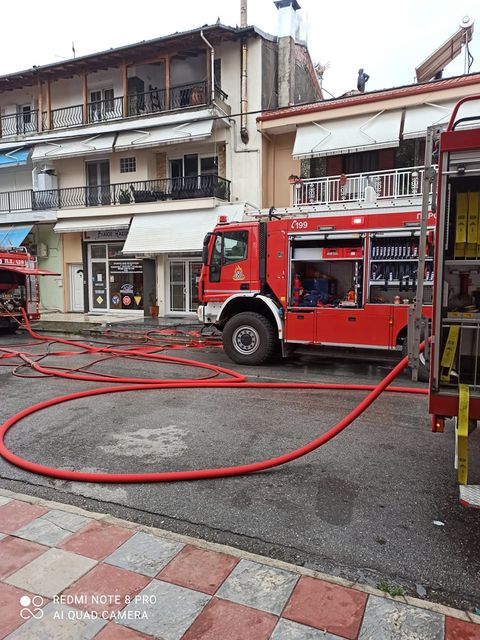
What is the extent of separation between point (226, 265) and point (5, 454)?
5718 mm

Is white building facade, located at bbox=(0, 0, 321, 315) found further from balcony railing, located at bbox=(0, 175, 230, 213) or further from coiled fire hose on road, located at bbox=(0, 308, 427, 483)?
coiled fire hose on road, located at bbox=(0, 308, 427, 483)

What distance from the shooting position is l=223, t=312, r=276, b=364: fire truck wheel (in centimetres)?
872

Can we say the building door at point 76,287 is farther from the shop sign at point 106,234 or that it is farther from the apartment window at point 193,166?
the apartment window at point 193,166

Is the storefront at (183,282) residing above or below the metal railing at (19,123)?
below

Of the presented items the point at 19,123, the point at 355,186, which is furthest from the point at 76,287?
the point at 355,186

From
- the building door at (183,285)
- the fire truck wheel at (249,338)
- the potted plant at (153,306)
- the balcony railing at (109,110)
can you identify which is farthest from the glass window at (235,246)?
the balcony railing at (109,110)

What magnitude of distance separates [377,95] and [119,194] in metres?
10.5

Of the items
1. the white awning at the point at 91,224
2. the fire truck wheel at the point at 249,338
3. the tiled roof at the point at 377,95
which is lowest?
the fire truck wheel at the point at 249,338

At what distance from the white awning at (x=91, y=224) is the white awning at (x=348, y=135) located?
749cm

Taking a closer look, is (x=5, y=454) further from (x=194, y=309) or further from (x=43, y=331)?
(x=194, y=309)

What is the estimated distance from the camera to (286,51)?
17.3 metres

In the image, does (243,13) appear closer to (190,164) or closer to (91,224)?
(190,164)

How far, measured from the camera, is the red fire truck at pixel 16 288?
13953 millimetres

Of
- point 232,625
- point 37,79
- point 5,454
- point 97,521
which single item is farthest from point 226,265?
point 37,79
